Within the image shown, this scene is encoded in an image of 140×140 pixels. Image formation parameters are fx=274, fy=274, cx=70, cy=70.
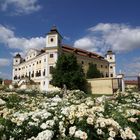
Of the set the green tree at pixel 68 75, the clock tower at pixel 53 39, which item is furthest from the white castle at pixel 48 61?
the green tree at pixel 68 75

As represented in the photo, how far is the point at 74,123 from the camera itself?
5.00 metres

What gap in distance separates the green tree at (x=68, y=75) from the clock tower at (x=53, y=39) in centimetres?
1267

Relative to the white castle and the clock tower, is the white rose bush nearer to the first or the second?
the white castle

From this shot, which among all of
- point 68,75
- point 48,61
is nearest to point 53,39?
point 48,61

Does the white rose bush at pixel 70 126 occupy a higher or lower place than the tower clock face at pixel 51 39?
lower

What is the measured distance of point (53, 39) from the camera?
62406mm

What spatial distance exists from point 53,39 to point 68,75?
17556mm

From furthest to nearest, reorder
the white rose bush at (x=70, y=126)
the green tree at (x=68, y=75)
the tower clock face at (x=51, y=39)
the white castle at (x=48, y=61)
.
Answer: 1. the tower clock face at (x=51, y=39)
2. the white castle at (x=48, y=61)
3. the green tree at (x=68, y=75)
4. the white rose bush at (x=70, y=126)

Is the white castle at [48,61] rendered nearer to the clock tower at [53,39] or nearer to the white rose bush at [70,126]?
the clock tower at [53,39]

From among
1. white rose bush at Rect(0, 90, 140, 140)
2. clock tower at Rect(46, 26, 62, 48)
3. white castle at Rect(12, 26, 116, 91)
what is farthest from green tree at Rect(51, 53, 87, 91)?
white rose bush at Rect(0, 90, 140, 140)

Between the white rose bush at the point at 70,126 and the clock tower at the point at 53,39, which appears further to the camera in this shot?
the clock tower at the point at 53,39

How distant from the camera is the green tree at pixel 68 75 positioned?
154 feet

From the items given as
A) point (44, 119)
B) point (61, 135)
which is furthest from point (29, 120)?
point (61, 135)

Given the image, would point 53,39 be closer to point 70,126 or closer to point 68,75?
point 68,75
